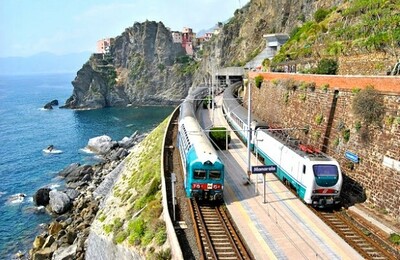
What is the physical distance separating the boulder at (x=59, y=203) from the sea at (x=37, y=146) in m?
1.22

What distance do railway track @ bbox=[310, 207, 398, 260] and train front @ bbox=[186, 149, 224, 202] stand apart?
18.6ft

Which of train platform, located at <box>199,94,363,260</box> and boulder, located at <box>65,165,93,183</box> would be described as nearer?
train platform, located at <box>199,94,363,260</box>

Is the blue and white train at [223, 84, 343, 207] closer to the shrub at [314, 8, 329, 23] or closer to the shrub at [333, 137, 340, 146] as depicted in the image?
the shrub at [333, 137, 340, 146]

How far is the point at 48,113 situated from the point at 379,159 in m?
116

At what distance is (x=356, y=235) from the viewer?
1784 centimetres

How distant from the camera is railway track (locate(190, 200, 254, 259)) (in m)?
16.3

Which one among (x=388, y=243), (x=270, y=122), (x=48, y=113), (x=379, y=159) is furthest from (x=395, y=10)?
(x=48, y=113)

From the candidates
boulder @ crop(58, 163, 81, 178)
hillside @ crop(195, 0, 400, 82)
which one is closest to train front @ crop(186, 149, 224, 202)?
hillside @ crop(195, 0, 400, 82)

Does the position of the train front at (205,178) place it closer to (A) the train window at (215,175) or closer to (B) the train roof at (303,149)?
(A) the train window at (215,175)

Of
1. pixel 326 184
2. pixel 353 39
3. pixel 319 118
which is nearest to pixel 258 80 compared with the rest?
pixel 353 39

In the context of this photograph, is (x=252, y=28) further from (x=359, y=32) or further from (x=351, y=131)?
(x=351, y=131)

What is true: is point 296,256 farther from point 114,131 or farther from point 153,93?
point 153,93

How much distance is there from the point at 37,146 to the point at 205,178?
61808mm

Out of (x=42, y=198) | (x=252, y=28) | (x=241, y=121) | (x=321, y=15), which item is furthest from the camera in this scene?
(x=252, y=28)
